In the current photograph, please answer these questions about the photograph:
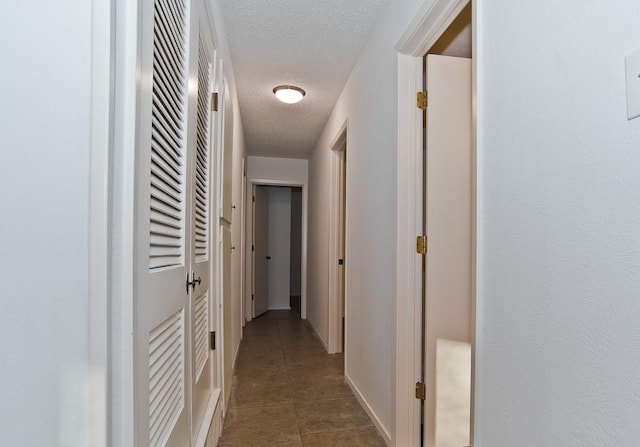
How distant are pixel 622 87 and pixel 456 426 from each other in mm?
1725

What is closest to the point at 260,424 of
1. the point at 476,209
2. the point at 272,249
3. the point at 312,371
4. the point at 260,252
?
the point at 312,371

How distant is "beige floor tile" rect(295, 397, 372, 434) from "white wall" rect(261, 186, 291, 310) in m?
3.66

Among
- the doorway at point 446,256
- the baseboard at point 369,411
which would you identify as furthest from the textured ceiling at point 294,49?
the baseboard at point 369,411

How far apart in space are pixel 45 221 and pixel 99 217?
0.08 meters

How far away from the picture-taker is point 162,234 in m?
0.97

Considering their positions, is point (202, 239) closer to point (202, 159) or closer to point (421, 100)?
point (202, 159)

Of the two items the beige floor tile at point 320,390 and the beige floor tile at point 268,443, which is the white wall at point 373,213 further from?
the beige floor tile at point 268,443

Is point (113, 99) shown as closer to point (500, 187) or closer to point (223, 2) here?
point (500, 187)

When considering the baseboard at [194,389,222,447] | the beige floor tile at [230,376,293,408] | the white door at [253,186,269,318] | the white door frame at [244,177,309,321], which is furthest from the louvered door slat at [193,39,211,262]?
the white door at [253,186,269,318]

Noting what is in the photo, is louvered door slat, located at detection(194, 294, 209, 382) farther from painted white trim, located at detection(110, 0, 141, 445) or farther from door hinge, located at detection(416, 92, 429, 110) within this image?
door hinge, located at detection(416, 92, 429, 110)

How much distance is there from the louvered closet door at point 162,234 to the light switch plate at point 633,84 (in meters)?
0.99

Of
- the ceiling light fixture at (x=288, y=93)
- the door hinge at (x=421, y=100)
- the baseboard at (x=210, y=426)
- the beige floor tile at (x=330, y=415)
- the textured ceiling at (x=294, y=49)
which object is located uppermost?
the textured ceiling at (x=294, y=49)

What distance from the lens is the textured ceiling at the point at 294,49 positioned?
2002 millimetres

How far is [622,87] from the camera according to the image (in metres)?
0.68
